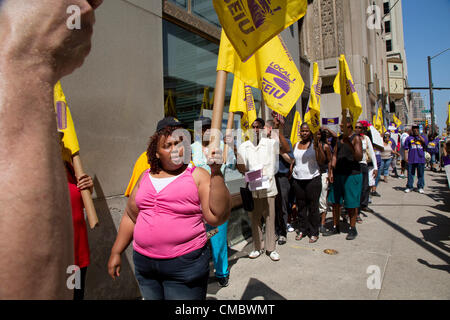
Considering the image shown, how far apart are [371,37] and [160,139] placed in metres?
26.4

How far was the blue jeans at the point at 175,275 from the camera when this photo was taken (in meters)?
1.91

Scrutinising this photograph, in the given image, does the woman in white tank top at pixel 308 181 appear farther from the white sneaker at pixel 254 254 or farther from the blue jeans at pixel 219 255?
the blue jeans at pixel 219 255

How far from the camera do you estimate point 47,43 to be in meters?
0.52

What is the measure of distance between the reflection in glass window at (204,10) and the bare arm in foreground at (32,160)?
5.62 m

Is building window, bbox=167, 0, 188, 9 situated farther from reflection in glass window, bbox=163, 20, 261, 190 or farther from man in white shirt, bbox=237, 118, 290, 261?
man in white shirt, bbox=237, 118, 290, 261

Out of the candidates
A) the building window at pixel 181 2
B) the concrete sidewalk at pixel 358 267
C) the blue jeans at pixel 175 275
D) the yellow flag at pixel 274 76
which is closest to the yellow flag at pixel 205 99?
the building window at pixel 181 2

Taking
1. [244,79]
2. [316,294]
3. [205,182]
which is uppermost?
[244,79]

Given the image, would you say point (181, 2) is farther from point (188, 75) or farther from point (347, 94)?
point (347, 94)

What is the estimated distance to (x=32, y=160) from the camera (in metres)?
0.48

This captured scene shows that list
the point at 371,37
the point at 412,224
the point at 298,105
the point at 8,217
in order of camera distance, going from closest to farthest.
A: the point at 8,217, the point at 412,224, the point at 298,105, the point at 371,37

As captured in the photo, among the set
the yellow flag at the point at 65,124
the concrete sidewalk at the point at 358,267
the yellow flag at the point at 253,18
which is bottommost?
the concrete sidewalk at the point at 358,267

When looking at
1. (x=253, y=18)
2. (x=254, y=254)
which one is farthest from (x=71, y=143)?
(x=254, y=254)
